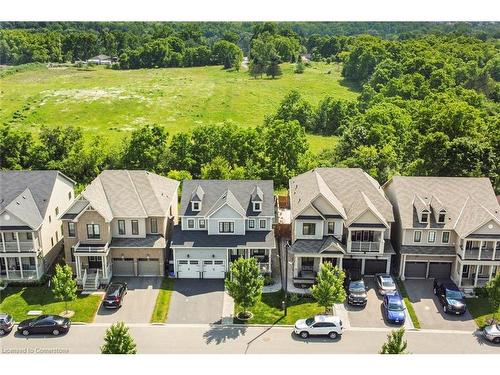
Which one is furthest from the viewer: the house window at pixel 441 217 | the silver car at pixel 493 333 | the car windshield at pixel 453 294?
the house window at pixel 441 217

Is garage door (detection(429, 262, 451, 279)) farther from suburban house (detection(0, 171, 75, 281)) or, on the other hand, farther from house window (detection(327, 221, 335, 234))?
suburban house (detection(0, 171, 75, 281))

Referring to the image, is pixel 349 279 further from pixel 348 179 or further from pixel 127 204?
pixel 127 204

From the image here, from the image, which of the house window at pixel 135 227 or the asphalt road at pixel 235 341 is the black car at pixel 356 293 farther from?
the house window at pixel 135 227

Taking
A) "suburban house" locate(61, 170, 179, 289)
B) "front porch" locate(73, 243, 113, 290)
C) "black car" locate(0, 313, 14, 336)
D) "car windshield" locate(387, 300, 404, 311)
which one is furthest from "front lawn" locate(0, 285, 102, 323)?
"car windshield" locate(387, 300, 404, 311)

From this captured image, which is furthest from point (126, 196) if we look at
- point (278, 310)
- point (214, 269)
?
point (278, 310)

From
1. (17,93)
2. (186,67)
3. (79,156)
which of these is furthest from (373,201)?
(186,67)

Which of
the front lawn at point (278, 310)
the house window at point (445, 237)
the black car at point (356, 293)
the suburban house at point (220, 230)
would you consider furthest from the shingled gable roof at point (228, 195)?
the house window at point (445, 237)

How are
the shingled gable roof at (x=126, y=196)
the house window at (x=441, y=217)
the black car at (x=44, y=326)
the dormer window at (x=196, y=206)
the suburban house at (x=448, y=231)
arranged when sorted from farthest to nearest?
the dormer window at (x=196, y=206) → the house window at (x=441, y=217) → the shingled gable roof at (x=126, y=196) → the suburban house at (x=448, y=231) → the black car at (x=44, y=326)
